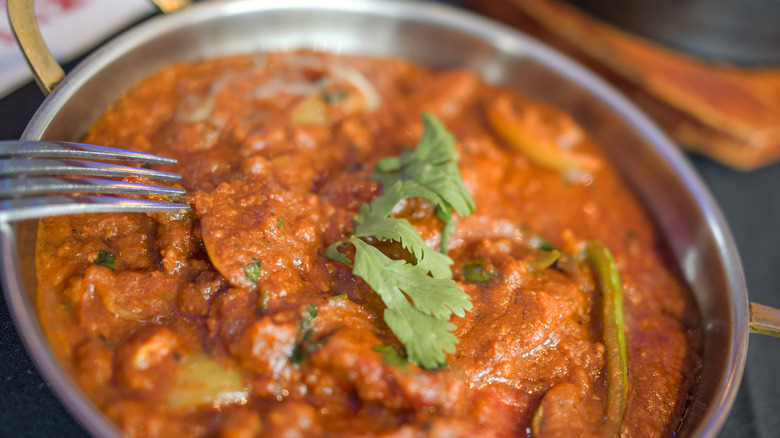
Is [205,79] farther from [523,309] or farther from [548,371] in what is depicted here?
[548,371]

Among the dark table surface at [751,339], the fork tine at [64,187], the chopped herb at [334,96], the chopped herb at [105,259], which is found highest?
the fork tine at [64,187]

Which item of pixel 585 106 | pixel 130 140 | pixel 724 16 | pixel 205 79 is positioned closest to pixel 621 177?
pixel 585 106

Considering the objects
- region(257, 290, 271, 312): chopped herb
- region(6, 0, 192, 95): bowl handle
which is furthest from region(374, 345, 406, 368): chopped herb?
region(6, 0, 192, 95): bowl handle

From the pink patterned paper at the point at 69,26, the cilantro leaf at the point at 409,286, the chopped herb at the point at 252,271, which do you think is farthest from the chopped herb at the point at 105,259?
the pink patterned paper at the point at 69,26

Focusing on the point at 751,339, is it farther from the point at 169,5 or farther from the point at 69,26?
the point at 69,26

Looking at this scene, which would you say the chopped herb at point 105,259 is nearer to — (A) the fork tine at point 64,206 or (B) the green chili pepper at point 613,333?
(A) the fork tine at point 64,206
